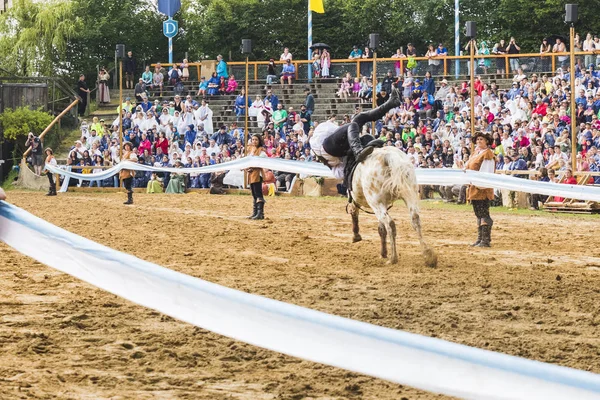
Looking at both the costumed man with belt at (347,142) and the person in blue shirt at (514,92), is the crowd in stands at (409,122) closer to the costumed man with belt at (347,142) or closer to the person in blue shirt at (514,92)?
the person in blue shirt at (514,92)

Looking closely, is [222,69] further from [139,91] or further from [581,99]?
[581,99]

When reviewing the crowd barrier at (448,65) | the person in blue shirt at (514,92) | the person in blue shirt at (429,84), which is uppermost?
the crowd barrier at (448,65)

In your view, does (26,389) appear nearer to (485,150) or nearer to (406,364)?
(406,364)

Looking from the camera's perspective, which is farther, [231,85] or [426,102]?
[231,85]

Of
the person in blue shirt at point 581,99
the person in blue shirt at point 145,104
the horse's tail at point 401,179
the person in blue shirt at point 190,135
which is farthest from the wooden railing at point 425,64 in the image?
the horse's tail at point 401,179

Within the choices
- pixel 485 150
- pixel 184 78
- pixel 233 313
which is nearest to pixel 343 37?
pixel 184 78

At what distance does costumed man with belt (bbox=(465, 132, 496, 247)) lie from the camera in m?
13.7

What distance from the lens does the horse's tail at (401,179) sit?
36.9ft

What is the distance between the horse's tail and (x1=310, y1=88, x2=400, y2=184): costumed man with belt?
349 mm

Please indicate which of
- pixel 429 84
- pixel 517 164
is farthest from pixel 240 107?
pixel 517 164

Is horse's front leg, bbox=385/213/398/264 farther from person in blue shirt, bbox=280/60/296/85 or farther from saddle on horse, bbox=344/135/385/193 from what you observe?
person in blue shirt, bbox=280/60/296/85

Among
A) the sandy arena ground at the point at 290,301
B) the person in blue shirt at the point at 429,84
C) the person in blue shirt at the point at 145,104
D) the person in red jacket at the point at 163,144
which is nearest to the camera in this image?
the sandy arena ground at the point at 290,301

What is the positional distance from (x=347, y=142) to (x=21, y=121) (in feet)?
97.0

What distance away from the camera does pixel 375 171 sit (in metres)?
11.6
